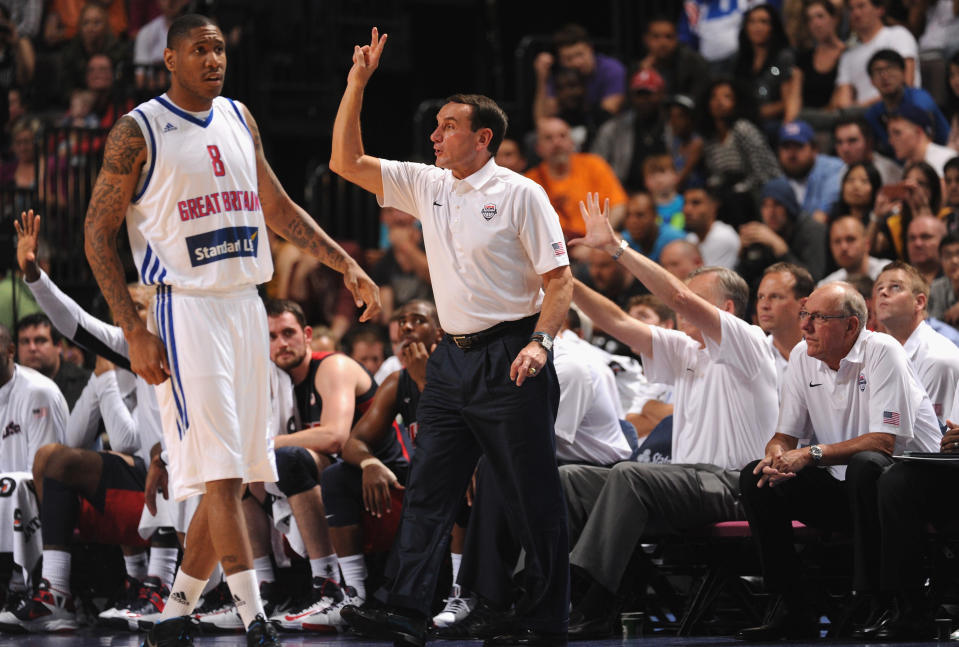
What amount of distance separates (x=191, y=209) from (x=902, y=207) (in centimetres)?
533

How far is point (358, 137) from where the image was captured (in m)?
4.89

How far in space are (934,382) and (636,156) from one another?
564cm

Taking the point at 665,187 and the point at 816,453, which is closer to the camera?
the point at 816,453

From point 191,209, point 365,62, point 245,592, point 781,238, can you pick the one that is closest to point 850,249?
point 781,238

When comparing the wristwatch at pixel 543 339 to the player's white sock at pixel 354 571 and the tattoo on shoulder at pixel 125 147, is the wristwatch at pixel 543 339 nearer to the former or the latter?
the tattoo on shoulder at pixel 125 147

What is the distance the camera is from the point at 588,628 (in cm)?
542

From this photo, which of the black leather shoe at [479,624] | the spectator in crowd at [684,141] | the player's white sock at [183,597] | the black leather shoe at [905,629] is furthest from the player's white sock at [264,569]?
the spectator in crowd at [684,141]

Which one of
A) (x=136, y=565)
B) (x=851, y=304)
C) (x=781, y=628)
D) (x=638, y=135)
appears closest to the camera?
(x=781, y=628)

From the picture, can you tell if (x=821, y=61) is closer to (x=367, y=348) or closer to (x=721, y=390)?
(x=367, y=348)

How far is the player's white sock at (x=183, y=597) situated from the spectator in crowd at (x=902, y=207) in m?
5.41

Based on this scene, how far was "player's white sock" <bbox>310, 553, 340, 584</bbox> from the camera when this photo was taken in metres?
6.21

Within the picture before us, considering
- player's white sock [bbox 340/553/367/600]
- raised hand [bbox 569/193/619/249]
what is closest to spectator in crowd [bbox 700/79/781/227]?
raised hand [bbox 569/193/619/249]

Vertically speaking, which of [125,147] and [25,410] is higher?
[125,147]

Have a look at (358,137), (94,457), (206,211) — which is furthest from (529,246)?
(94,457)
